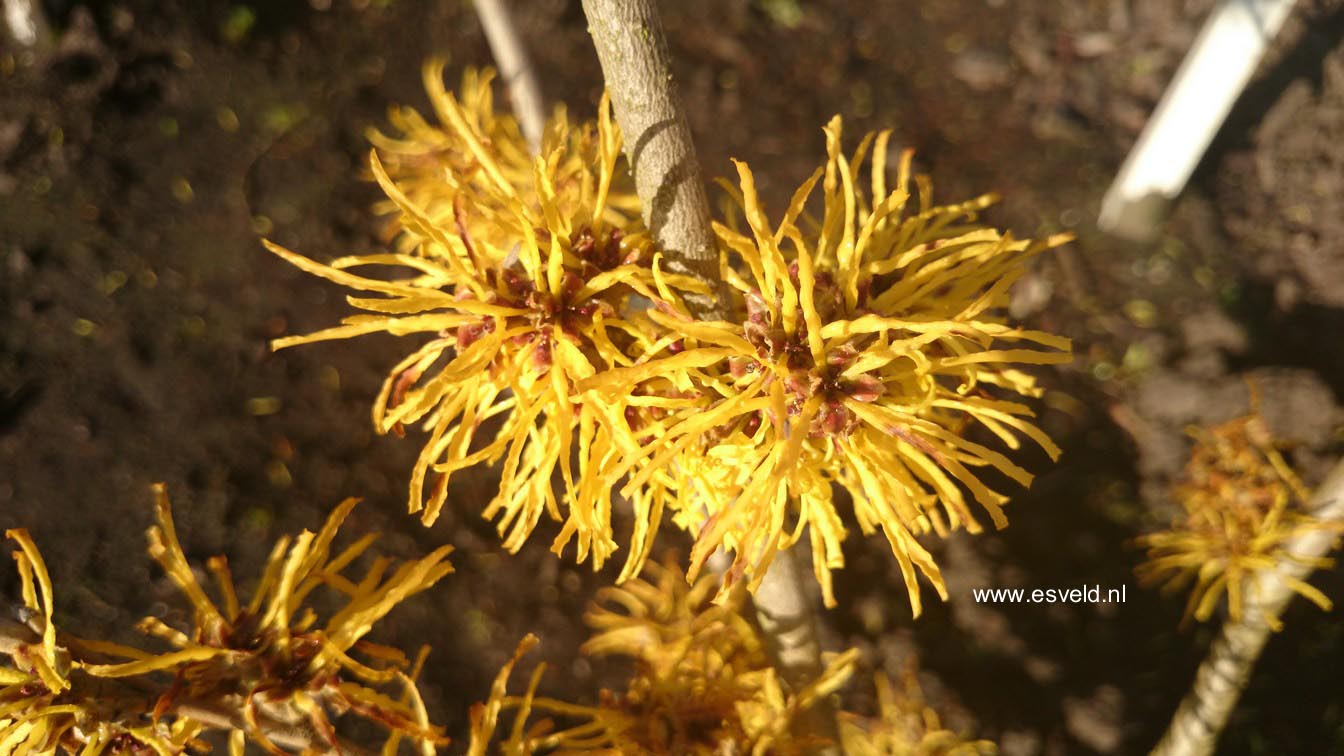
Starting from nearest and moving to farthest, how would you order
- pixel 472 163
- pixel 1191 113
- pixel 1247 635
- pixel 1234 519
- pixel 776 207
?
pixel 472 163 < pixel 1247 635 < pixel 1234 519 < pixel 1191 113 < pixel 776 207

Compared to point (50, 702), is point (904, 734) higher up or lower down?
higher up

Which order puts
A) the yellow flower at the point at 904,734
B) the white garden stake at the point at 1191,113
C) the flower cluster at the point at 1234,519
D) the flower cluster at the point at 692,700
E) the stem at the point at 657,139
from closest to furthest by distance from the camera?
the stem at the point at 657,139
the flower cluster at the point at 692,700
the flower cluster at the point at 1234,519
the yellow flower at the point at 904,734
the white garden stake at the point at 1191,113

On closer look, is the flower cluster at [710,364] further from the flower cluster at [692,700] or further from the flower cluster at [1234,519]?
the flower cluster at [1234,519]

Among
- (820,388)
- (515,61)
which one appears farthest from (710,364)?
(515,61)

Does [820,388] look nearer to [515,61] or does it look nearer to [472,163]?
[472,163]

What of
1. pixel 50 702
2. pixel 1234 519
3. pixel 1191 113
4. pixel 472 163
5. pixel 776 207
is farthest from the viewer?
pixel 776 207

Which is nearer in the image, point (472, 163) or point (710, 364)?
point (710, 364)

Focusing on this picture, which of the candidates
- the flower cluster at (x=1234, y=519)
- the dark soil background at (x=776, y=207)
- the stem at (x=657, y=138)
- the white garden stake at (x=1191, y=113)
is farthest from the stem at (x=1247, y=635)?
the white garden stake at (x=1191, y=113)
